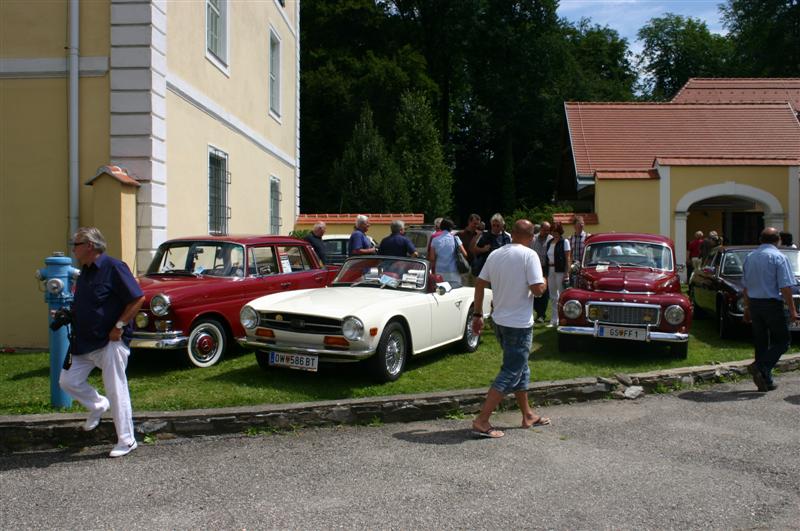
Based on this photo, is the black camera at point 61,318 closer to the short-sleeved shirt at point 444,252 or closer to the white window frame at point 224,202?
the short-sleeved shirt at point 444,252

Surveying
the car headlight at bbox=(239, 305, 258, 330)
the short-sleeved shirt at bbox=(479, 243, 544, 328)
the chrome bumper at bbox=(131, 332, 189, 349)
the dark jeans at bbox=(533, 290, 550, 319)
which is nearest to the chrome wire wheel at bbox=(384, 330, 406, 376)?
the car headlight at bbox=(239, 305, 258, 330)

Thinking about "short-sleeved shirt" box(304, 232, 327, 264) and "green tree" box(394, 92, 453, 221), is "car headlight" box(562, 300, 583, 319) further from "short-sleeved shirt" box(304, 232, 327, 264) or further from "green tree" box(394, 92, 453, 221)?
"green tree" box(394, 92, 453, 221)

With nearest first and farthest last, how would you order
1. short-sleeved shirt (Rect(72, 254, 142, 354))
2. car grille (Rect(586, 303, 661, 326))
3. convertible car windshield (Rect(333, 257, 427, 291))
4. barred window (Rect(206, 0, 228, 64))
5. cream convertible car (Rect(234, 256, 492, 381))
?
1. short-sleeved shirt (Rect(72, 254, 142, 354))
2. cream convertible car (Rect(234, 256, 492, 381))
3. convertible car windshield (Rect(333, 257, 427, 291))
4. car grille (Rect(586, 303, 661, 326))
5. barred window (Rect(206, 0, 228, 64))

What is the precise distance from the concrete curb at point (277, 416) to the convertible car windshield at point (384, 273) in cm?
180

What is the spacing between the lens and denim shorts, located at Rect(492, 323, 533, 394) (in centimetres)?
609


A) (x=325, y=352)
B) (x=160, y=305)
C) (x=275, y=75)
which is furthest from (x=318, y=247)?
(x=275, y=75)

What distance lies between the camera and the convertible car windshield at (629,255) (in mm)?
10398

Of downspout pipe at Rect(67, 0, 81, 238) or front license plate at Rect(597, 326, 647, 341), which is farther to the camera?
downspout pipe at Rect(67, 0, 81, 238)

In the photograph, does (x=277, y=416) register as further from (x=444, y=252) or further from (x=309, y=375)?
(x=444, y=252)

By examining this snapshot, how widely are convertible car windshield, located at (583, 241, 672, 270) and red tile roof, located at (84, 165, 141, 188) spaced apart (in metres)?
6.87

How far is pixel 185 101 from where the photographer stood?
472 inches

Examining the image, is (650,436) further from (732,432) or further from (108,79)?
(108,79)


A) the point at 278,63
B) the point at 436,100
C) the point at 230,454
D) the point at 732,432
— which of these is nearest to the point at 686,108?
the point at 278,63

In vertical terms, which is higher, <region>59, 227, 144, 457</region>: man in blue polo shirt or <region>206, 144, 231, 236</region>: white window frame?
<region>206, 144, 231, 236</region>: white window frame
